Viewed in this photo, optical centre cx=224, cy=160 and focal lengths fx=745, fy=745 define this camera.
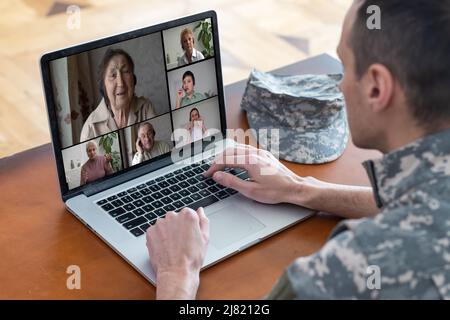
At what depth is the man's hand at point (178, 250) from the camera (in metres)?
1.19

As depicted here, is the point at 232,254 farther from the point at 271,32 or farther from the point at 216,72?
the point at 271,32

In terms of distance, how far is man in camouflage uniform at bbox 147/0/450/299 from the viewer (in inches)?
38.5

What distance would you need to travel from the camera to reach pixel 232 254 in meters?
1.29

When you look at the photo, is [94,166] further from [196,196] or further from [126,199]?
[196,196]

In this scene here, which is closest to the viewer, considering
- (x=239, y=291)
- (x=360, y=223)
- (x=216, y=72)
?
(x=360, y=223)

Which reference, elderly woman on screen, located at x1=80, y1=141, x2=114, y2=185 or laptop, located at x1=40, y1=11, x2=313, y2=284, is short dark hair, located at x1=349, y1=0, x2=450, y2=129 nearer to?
laptop, located at x1=40, y1=11, x2=313, y2=284

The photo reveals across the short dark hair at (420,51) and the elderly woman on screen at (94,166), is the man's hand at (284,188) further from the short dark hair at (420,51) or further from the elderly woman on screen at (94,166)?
the short dark hair at (420,51)

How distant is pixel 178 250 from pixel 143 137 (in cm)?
29

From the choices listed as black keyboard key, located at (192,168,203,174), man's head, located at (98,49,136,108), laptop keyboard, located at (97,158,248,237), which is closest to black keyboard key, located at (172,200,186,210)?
laptop keyboard, located at (97,158,248,237)

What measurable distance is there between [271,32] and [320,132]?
166 cm

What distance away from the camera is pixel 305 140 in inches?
62.2

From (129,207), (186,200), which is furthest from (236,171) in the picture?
(129,207)

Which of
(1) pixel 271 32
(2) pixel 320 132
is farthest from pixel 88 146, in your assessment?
(1) pixel 271 32

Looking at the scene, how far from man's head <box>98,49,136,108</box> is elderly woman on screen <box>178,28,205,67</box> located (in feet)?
0.38
